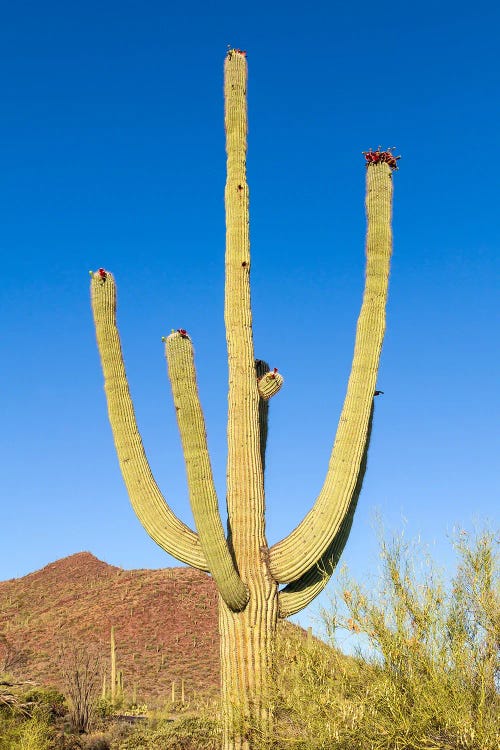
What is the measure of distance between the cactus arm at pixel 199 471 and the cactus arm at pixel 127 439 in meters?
0.84

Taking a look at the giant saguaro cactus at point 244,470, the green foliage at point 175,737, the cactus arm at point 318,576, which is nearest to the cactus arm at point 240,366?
the giant saguaro cactus at point 244,470

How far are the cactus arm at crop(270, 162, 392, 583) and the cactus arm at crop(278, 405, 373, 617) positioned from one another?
0.31 meters

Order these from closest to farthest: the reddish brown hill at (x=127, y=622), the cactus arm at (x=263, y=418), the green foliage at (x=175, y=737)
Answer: the cactus arm at (x=263, y=418) → the green foliage at (x=175, y=737) → the reddish brown hill at (x=127, y=622)

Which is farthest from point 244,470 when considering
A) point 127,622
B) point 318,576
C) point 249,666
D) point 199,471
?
point 127,622

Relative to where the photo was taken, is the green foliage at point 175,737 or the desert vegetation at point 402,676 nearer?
the desert vegetation at point 402,676

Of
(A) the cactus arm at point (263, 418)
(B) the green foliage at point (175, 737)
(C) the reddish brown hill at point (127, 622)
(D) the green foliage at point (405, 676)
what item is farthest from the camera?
(C) the reddish brown hill at point (127, 622)

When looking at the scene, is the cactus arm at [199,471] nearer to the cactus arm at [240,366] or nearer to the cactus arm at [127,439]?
the cactus arm at [240,366]

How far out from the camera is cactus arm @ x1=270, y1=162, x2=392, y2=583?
11680 mm

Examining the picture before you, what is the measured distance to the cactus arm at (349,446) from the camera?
38.3 ft

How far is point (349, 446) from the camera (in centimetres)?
1170

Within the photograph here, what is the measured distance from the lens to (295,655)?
10.8 meters

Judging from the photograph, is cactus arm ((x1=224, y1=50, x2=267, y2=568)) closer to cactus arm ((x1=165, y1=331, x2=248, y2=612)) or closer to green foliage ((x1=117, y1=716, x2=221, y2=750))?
cactus arm ((x1=165, y1=331, x2=248, y2=612))

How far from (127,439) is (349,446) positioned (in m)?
3.05

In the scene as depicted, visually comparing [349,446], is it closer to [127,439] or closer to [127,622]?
[127,439]
